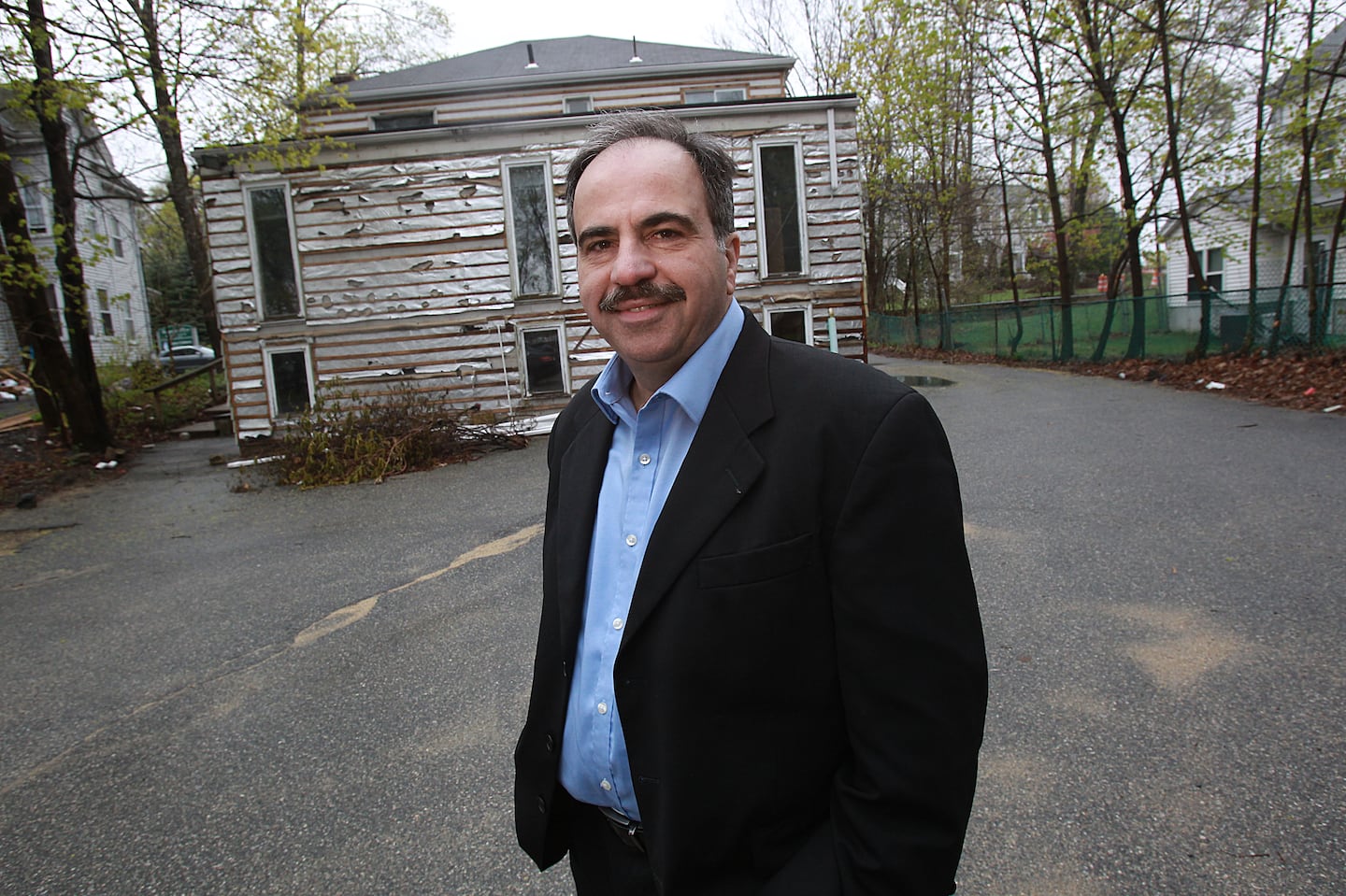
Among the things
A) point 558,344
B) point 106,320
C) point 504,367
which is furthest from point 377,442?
point 106,320

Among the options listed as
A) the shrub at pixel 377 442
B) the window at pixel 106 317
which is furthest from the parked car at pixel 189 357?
the shrub at pixel 377 442

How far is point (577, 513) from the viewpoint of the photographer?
66.7 inches

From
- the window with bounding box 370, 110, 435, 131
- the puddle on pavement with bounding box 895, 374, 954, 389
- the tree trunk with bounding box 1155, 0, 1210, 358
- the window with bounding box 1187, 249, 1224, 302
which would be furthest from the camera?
the window with bounding box 1187, 249, 1224, 302

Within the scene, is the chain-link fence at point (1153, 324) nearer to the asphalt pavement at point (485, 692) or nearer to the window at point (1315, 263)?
the window at point (1315, 263)

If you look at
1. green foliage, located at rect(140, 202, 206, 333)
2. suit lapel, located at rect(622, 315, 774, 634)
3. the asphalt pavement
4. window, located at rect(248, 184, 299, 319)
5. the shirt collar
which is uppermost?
green foliage, located at rect(140, 202, 206, 333)

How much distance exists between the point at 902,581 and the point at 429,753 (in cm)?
315

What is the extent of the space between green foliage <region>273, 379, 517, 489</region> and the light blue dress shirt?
9.74 meters

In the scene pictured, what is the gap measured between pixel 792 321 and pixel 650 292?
12.3 m

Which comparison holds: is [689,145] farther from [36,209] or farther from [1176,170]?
[36,209]

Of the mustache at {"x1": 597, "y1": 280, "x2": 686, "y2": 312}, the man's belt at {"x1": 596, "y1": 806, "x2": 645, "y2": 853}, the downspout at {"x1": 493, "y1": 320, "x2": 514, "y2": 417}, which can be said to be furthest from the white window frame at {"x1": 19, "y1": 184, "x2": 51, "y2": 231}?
the man's belt at {"x1": 596, "y1": 806, "x2": 645, "y2": 853}

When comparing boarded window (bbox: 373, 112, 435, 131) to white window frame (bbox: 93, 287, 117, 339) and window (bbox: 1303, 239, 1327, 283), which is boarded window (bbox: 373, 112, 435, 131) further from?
window (bbox: 1303, 239, 1327, 283)

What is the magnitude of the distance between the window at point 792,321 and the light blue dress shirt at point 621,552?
473 inches

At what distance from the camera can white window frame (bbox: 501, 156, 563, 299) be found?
1316 centimetres

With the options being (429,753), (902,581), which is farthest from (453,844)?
(902,581)
